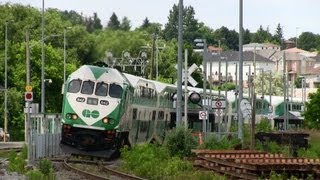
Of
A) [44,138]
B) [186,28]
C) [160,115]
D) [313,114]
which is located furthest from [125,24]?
[186,28]

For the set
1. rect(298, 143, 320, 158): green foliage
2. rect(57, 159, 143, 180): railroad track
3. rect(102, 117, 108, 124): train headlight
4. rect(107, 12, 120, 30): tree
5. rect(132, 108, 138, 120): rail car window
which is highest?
rect(107, 12, 120, 30): tree

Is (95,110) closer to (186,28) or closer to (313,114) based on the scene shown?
(313,114)

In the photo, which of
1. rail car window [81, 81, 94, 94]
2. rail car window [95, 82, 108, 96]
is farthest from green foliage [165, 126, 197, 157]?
rail car window [81, 81, 94, 94]

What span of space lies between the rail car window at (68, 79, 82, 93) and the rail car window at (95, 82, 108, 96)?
756 mm

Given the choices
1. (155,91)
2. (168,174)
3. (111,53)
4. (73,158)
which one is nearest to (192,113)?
(111,53)

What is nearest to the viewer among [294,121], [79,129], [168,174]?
[168,174]

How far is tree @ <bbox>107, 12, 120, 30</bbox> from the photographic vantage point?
60.2m

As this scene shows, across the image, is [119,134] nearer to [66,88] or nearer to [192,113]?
[66,88]

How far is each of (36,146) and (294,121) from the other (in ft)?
258

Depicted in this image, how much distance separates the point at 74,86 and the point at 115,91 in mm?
1635

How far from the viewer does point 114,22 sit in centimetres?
6119

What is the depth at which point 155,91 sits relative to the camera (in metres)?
47.8

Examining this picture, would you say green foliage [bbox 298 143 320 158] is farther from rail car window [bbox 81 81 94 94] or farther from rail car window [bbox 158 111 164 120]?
rail car window [bbox 158 111 164 120]

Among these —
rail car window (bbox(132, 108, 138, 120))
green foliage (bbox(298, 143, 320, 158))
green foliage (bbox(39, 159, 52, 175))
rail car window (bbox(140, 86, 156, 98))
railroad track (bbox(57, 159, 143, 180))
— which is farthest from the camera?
rail car window (bbox(140, 86, 156, 98))
